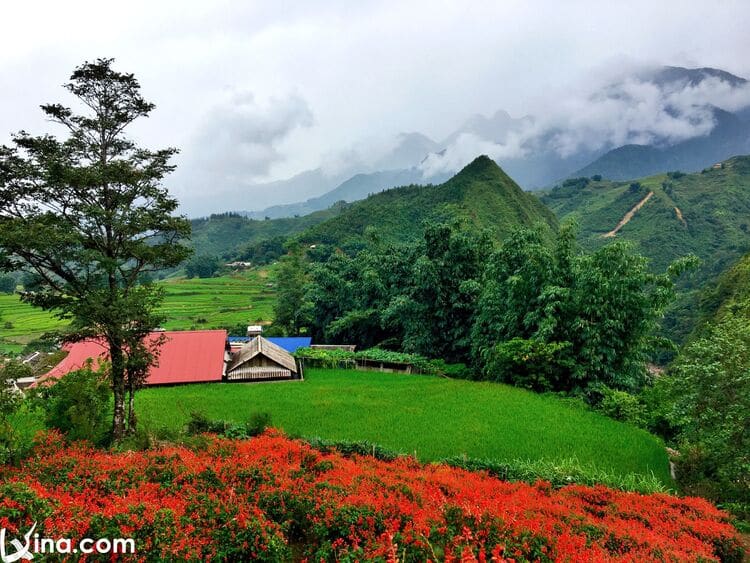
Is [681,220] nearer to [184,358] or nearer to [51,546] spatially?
[184,358]

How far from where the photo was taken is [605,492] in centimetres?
884

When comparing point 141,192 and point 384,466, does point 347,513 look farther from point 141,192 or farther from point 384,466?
point 141,192

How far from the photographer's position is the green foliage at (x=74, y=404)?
1045cm

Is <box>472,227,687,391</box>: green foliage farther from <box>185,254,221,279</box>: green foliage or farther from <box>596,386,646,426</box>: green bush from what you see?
<box>185,254,221,279</box>: green foliage

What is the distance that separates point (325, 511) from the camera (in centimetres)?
636

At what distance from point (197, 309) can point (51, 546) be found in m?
57.7

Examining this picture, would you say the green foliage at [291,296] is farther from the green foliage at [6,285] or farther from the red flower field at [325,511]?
the green foliage at [6,285]

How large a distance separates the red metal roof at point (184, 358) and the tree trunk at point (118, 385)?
1079 centimetres

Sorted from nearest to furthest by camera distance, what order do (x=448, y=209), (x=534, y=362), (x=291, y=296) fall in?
(x=534, y=362), (x=291, y=296), (x=448, y=209)

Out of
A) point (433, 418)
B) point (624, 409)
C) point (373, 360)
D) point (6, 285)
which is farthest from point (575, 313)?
point (6, 285)

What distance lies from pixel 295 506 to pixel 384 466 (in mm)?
3268

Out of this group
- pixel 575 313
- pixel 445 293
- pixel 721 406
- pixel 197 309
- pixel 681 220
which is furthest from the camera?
pixel 681 220

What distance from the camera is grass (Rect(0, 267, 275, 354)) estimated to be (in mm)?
47969

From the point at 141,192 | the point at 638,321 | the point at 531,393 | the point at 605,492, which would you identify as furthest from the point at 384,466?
the point at 638,321
